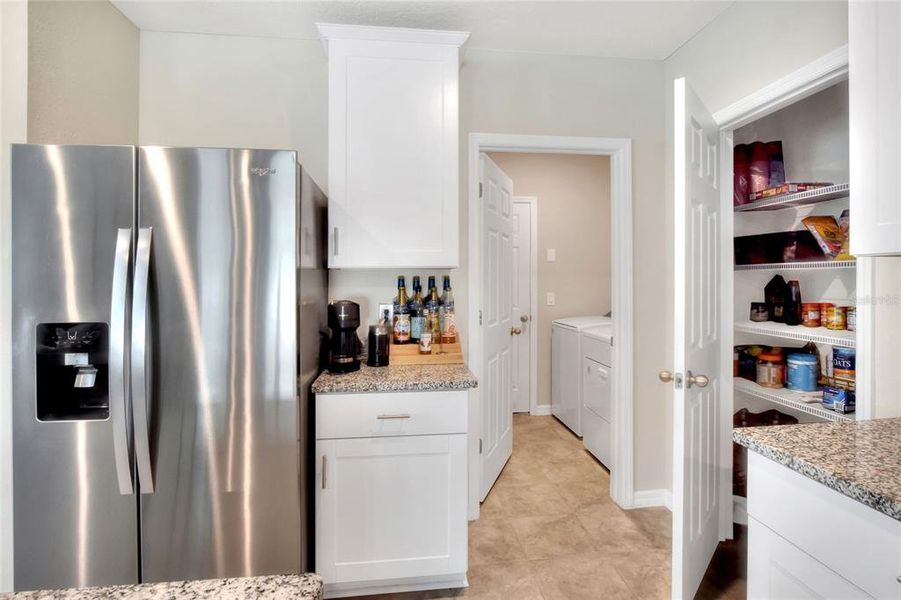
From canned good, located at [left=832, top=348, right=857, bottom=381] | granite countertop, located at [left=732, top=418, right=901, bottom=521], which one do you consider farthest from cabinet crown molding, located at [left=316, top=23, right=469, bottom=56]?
canned good, located at [left=832, top=348, right=857, bottom=381]

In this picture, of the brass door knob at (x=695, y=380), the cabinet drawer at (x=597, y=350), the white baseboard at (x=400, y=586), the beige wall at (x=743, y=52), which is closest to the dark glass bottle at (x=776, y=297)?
the beige wall at (x=743, y=52)

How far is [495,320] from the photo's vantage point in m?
2.67

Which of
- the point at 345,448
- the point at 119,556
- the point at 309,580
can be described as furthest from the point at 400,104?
the point at 119,556

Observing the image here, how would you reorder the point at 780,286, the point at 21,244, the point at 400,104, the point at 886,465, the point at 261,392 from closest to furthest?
1. the point at 886,465
2. the point at 21,244
3. the point at 261,392
4. the point at 400,104
5. the point at 780,286

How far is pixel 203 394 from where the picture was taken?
1.43 metres

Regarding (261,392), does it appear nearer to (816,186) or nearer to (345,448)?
(345,448)

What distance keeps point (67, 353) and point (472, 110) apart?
2.01 meters

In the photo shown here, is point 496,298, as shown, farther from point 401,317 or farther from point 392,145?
point 392,145

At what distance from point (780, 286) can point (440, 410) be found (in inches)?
74.7

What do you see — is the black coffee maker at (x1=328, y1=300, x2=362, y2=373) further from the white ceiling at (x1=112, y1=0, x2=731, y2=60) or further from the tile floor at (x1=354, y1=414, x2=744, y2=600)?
the white ceiling at (x1=112, y1=0, x2=731, y2=60)

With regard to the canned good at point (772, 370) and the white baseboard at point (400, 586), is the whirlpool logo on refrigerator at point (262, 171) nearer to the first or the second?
the white baseboard at point (400, 586)

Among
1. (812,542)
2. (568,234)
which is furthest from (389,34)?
(568,234)

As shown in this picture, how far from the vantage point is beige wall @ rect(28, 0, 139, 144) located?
1589mm

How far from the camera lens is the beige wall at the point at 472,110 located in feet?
7.14
